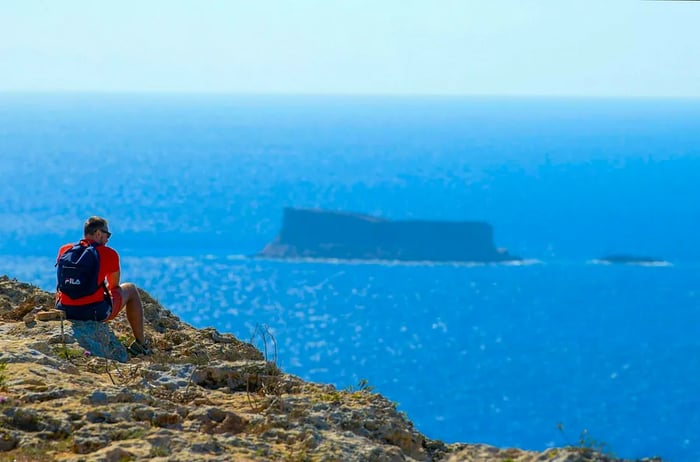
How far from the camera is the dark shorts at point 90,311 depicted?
10.7 meters

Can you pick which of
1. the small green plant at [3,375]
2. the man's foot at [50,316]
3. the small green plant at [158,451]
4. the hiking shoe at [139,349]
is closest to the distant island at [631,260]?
the hiking shoe at [139,349]

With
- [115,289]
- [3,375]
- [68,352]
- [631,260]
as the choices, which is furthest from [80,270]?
[631,260]

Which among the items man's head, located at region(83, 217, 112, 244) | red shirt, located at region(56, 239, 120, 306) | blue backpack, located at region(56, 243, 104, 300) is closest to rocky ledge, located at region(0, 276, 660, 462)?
red shirt, located at region(56, 239, 120, 306)

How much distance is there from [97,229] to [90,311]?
2.58 feet

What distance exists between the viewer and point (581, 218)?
15675 centimetres

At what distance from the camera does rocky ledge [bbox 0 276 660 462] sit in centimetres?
766

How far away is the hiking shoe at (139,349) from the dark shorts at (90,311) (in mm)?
431

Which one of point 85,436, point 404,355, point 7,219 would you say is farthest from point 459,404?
point 7,219

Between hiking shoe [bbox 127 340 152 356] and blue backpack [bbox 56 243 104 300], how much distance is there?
0.71m

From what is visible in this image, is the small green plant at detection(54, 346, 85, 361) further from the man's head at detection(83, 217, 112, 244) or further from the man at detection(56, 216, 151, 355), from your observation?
the man's head at detection(83, 217, 112, 244)

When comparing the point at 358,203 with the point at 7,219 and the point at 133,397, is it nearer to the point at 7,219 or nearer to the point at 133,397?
the point at 7,219

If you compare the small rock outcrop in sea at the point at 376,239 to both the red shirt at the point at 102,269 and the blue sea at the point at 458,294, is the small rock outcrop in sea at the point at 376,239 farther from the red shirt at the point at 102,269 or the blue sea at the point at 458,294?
the red shirt at the point at 102,269

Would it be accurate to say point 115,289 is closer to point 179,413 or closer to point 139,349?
point 139,349

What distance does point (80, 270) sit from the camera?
10.6m
